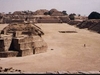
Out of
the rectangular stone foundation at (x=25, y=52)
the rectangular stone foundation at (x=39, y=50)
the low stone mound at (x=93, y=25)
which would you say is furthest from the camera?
the low stone mound at (x=93, y=25)

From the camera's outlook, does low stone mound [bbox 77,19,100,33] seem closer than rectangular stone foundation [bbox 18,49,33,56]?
No

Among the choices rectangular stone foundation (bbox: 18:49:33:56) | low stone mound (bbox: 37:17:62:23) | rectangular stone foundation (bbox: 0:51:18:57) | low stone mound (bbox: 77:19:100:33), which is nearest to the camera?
rectangular stone foundation (bbox: 0:51:18:57)

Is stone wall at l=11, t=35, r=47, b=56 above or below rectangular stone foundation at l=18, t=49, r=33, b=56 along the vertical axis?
above

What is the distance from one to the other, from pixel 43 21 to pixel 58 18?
21.2 ft

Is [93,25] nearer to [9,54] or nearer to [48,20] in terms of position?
[48,20]

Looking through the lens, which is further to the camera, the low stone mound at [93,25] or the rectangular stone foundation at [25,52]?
the low stone mound at [93,25]

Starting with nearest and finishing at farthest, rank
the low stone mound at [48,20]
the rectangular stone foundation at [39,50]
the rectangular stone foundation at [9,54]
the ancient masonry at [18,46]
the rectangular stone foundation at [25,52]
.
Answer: the rectangular stone foundation at [9,54] → the ancient masonry at [18,46] → the rectangular stone foundation at [25,52] → the rectangular stone foundation at [39,50] → the low stone mound at [48,20]

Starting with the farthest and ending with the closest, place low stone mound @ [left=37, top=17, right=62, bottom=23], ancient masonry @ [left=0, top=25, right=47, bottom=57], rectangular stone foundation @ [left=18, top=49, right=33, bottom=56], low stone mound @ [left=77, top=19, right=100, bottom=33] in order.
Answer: low stone mound @ [left=37, top=17, right=62, bottom=23], low stone mound @ [left=77, top=19, right=100, bottom=33], rectangular stone foundation @ [left=18, top=49, right=33, bottom=56], ancient masonry @ [left=0, top=25, right=47, bottom=57]


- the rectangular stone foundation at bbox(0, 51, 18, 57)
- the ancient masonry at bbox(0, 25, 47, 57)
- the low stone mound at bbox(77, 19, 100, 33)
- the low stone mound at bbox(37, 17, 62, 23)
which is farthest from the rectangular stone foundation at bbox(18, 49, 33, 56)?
the low stone mound at bbox(37, 17, 62, 23)

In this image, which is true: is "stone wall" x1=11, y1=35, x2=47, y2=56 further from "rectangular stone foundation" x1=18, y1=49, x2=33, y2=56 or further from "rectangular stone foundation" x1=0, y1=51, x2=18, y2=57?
"rectangular stone foundation" x1=0, y1=51, x2=18, y2=57

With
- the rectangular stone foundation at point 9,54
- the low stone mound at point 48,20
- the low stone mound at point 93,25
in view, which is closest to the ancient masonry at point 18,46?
the rectangular stone foundation at point 9,54

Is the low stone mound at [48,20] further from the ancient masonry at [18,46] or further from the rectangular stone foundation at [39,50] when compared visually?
the ancient masonry at [18,46]

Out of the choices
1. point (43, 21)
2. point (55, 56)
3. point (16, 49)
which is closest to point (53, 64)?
point (55, 56)

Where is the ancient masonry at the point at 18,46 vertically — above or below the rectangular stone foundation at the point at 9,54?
above
